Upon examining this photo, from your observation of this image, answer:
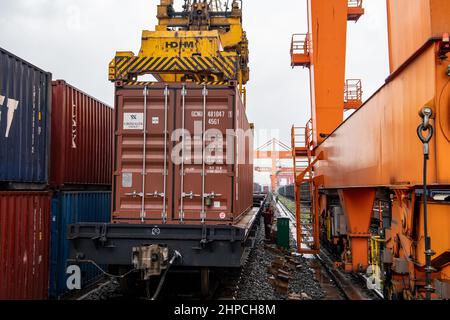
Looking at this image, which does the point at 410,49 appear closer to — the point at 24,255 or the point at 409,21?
the point at 409,21

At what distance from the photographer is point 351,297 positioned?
8.38m

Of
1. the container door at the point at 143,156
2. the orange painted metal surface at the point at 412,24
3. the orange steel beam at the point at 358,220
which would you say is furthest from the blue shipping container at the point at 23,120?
the orange steel beam at the point at 358,220

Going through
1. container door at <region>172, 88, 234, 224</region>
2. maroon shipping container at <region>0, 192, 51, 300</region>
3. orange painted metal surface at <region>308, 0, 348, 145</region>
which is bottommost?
maroon shipping container at <region>0, 192, 51, 300</region>

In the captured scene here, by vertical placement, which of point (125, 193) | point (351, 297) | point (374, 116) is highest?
point (374, 116)

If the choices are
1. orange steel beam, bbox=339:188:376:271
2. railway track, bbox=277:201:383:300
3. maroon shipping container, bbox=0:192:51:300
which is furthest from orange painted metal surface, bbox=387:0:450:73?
maroon shipping container, bbox=0:192:51:300

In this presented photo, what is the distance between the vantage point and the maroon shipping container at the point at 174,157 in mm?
7141

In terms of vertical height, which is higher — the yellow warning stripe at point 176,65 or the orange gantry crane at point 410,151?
the yellow warning stripe at point 176,65

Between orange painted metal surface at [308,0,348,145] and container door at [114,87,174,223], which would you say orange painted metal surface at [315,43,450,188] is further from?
orange painted metal surface at [308,0,348,145]

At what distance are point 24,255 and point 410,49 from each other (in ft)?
21.8

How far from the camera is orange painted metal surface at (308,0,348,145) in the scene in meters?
12.7

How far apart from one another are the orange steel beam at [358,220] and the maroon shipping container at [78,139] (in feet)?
18.7

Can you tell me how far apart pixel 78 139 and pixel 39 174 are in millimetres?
1563

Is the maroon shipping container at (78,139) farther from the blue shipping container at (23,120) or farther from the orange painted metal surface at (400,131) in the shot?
the orange painted metal surface at (400,131)
